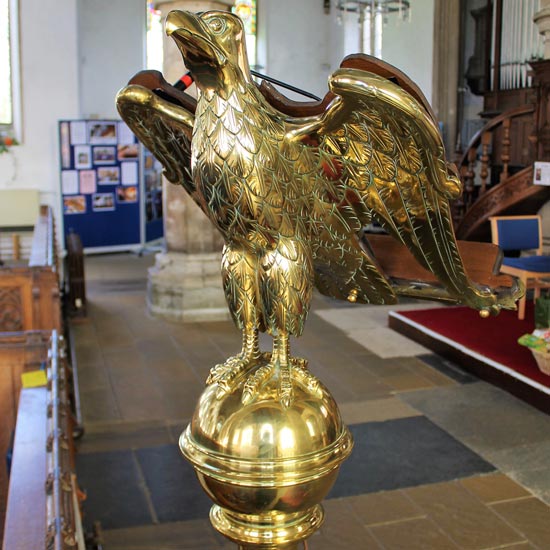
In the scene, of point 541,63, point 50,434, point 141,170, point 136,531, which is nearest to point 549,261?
point 541,63

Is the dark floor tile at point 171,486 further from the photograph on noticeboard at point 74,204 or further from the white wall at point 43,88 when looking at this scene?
the white wall at point 43,88

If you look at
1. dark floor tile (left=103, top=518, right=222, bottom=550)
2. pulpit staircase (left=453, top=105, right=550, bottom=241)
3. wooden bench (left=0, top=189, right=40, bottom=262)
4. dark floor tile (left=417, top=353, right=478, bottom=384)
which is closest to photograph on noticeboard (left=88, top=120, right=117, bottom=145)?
wooden bench (left=0, top=189, right=40, bottom=262)

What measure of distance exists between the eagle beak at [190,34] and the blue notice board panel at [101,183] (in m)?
9.70

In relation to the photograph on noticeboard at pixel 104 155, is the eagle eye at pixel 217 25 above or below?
below

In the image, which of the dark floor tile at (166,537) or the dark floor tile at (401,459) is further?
the dark floor tile at (401,459)

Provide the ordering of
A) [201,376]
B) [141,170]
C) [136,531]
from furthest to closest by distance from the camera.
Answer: [141,170] → [201,376] → [136,531]

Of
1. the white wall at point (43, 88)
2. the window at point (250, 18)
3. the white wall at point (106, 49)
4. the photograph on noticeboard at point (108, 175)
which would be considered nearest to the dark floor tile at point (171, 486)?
the photograph on noticeboard at point (108, 175)

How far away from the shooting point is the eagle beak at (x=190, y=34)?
0.69 metres

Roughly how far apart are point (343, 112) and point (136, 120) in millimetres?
274

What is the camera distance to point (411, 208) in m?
0.83

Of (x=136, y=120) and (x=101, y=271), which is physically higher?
(x=136, y=120)

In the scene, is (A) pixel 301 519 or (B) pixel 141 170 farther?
(B) pixel 141 170

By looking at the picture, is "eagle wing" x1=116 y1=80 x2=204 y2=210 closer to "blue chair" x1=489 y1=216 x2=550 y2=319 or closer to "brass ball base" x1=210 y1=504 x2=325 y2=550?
"brass ball base" x1=210 y1=504 x2=325 y2=550

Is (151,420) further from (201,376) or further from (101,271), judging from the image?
(101,271)
